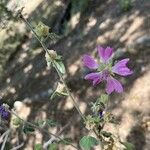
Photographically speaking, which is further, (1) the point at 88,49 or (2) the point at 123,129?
(1) the point at 88,49

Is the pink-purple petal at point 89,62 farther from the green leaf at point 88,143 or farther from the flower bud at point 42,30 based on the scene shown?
the green leaf at point 88,143

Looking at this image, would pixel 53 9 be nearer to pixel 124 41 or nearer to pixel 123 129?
pixel 124 41

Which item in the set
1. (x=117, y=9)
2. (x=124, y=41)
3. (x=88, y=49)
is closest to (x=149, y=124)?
(x=124, y=41)

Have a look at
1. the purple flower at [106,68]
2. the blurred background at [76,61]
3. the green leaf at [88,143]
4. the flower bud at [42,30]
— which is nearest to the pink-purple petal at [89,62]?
the purple flower at [106,68]

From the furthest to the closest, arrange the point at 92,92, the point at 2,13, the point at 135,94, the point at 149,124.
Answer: the point at 2,13 → the point at 92,92 → the point at 135,94 → the point at 149,124

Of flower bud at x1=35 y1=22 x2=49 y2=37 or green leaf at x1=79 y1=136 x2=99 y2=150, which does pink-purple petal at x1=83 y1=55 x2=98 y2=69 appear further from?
green leaf at x1=79 y1=136 x2=99 y2=150

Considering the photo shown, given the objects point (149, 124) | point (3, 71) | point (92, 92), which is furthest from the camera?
point (3, 71)

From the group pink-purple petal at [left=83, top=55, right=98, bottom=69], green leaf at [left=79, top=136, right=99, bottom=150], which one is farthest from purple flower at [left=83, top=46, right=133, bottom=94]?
green leaf at [left=79, top=136, right=99, bottom=150]

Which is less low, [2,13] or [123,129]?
[2,13]
